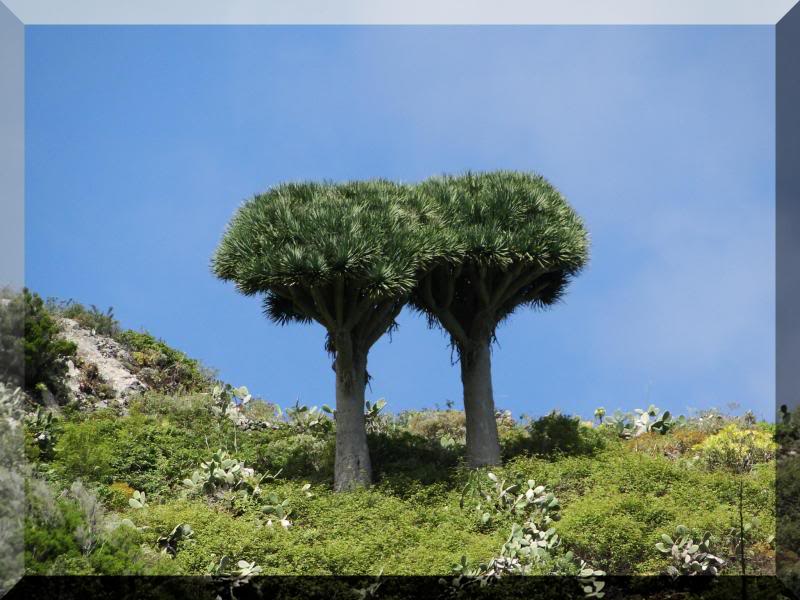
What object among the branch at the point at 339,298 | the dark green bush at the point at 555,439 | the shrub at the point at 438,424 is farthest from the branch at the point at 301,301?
the shrub at the point at 438,424

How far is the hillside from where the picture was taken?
11352mm

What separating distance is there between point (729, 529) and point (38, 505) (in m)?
8.50

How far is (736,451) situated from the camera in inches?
595

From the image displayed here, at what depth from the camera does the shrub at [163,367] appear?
63.7 ft

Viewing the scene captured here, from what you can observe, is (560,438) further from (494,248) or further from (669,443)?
(494,248)

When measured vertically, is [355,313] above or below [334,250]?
below

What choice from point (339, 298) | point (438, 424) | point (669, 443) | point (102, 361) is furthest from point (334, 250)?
point (102, 361)

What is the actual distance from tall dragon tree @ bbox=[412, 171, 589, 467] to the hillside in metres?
1.21

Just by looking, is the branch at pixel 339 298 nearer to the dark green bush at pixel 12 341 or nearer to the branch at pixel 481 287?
the branch at pixel 481 287

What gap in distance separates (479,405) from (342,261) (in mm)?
3555

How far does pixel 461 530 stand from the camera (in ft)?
41.3

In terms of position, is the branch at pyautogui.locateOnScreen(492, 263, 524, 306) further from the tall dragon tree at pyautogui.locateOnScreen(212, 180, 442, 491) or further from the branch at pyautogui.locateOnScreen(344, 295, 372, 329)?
the branch at pyautogui.locateOnScreen(344, 295, 372, 329)

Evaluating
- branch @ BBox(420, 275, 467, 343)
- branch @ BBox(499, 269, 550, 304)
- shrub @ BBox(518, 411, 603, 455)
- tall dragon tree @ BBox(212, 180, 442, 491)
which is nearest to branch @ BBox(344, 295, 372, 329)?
tall dragon tree @ BBox(212, 180, 442, 491)

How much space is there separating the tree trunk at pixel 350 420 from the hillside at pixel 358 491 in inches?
15.0
